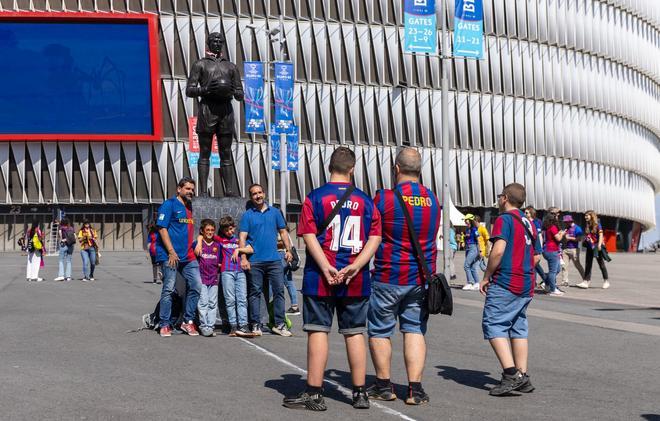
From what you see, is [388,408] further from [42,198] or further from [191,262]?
[42,198]

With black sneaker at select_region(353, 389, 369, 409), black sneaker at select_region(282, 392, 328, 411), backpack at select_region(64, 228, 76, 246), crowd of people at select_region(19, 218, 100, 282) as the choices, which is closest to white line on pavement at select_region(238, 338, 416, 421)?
black sneaker at select_region(353, 389, 369, 409)

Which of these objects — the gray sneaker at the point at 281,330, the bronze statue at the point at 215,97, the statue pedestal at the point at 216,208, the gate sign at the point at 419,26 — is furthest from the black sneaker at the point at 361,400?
the gate sign at the point at 419,26

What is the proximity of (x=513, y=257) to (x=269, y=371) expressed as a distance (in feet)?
8.53

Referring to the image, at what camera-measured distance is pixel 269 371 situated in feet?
32.3

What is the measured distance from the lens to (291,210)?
71.9 m

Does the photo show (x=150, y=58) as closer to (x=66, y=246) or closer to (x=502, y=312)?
(x=66, y=246)

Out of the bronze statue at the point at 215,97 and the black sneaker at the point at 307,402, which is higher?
the bronze statue at the point at 215,97

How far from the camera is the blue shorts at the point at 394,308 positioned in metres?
8.11

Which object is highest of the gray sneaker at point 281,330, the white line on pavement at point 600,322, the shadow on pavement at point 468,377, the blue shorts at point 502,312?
the blue shorts at point 502,312

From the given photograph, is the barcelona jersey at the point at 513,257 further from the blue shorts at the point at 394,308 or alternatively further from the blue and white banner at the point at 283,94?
the blue and white banner at the point at 283,94

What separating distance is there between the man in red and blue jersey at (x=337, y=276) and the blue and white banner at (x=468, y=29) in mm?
20485

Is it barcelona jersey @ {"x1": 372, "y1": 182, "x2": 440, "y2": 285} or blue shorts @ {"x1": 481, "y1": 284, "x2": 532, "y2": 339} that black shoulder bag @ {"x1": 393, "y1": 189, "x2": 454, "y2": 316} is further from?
blue shorts @ {"x1": 481, "y1": 284, "x2": 532, "y2": 339}

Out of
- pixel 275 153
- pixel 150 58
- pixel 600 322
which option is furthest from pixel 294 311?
pixel 150 58

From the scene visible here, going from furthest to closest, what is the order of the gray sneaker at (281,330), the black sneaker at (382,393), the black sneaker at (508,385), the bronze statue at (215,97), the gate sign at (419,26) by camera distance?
the gate sign at (419,26)
the bronze statue at (215,97)
the gray sneaker at (281,330)
the black sneaker at (508,385)
the black sneaker at (382,393)
